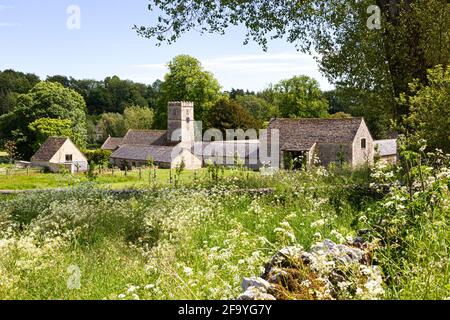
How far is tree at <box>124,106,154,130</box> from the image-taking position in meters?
76.3

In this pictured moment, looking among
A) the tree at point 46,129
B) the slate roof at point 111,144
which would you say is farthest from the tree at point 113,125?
the tree at point 46,129

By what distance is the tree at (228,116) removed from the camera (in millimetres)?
62688

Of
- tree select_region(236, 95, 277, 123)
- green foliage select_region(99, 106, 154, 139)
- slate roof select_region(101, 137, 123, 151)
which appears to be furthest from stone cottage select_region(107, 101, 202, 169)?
tree select_region(236, 95, 277, 123)

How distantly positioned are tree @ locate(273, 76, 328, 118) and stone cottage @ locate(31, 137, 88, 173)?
28004mm

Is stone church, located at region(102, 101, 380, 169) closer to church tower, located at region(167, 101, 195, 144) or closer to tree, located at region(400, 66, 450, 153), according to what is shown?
church tower, located at region(167, 101, 195, 144)

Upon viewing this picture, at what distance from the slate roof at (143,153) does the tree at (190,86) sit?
908 centimetres

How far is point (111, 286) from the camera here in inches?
229

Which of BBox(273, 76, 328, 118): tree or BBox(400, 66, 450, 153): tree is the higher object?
BBox(273, 76, 328, 118): tree

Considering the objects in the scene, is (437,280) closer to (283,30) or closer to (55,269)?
(55,269)

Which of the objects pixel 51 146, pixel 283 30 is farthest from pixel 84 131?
pixel 283 30

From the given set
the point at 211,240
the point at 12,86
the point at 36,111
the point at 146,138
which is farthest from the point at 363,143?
the point at 12,86

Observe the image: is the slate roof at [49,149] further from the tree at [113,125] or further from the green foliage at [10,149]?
the tree at [113,125]
